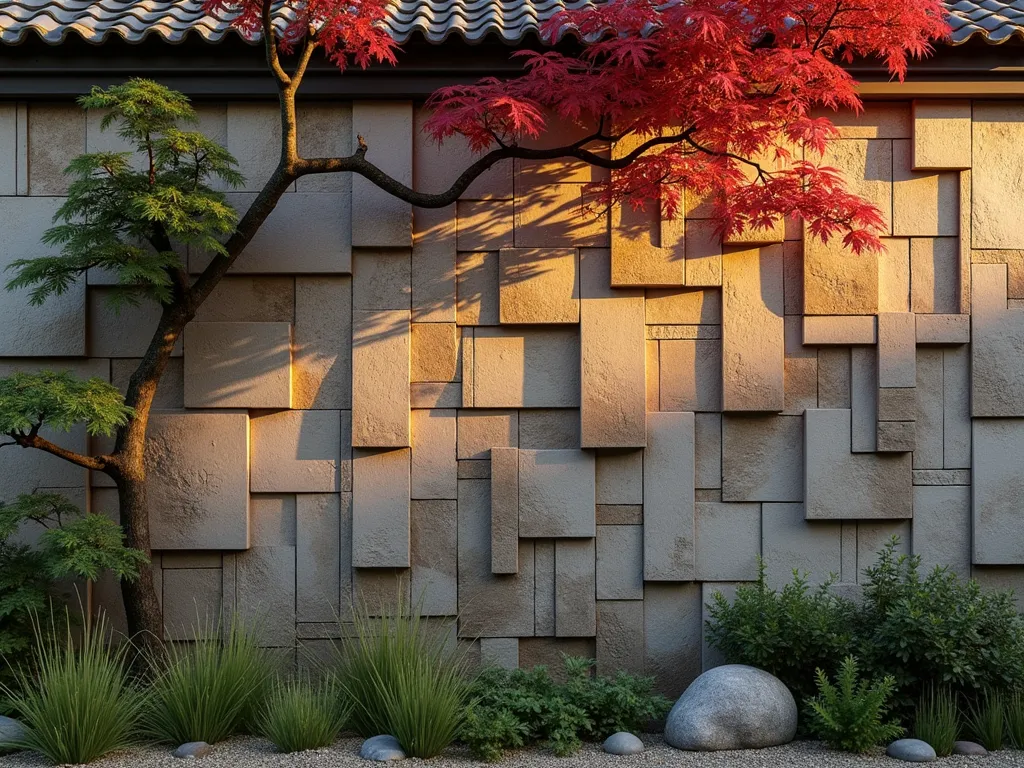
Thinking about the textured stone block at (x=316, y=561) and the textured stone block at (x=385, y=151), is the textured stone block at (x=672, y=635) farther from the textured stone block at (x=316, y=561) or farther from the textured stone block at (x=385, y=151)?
the textured stone block at (x=385, y=151)

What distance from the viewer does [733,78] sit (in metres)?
4.19

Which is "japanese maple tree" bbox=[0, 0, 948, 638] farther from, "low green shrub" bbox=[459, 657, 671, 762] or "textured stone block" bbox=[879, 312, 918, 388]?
"low green shrub" bbox=[459, 657, 671, 762]

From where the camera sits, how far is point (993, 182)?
16.7ft

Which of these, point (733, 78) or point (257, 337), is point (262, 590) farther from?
point (733, 78)

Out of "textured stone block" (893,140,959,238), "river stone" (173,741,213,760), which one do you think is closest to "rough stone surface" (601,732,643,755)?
"river stone" (173,741,213,760)

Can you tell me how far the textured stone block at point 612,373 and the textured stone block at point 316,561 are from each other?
4.92 feet

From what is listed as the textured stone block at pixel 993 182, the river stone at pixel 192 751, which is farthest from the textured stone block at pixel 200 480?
the textured stone block at pixel 993 182

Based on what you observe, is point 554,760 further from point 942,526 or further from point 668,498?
point 942,526

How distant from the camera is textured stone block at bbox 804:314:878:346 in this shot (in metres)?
5.05

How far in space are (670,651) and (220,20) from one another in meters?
4.30

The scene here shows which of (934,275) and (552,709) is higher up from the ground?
(934,275)

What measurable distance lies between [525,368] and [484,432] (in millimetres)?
424

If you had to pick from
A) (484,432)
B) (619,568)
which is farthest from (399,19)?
(619,568)

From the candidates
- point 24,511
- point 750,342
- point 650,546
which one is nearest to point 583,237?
point 750,342
